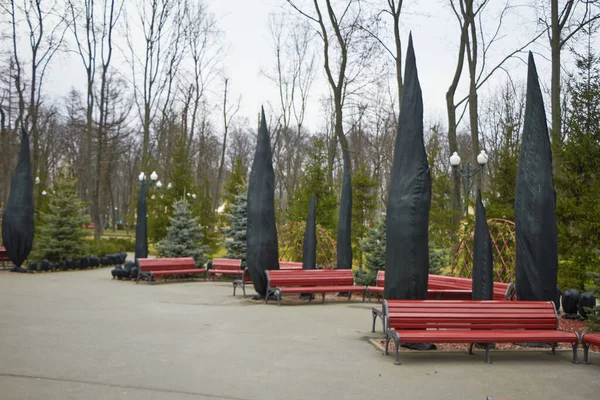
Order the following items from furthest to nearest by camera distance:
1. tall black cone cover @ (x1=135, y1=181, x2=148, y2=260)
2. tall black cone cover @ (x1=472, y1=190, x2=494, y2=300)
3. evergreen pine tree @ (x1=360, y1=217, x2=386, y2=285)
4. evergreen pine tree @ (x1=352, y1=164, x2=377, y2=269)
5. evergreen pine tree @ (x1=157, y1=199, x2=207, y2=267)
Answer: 1. evergreen pine tree @ (x1=352, y1=164, x2=377, y2=269)
2. evergreen pine tree @ (x1=157, y1=199, x2=207, y2=267)
3. tall black cone cover @ (x1=135, y1=181, x2=148, y2=260)
4. evergreen pine tree @ (x1=360, y1=217, x2=386, y2=285)
5. tall black cone cover @ (x1=472, y1=190, x2=494, y2=300)

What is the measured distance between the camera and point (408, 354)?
754 cm

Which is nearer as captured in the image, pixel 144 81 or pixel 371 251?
pixel 371 251

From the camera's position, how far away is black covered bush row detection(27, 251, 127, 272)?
2020 cm

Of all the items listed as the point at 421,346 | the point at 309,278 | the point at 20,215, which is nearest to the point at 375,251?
the point at 309,278

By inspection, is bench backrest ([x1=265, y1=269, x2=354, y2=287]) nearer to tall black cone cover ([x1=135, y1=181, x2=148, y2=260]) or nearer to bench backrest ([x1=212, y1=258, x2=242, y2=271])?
bench backrest ([x1=212, y1=258, x2=242, y2=271])

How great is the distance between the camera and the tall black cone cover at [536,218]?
338 inches

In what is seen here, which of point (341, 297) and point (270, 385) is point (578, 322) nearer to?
point (341, 297)

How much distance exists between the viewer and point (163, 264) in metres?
17.5

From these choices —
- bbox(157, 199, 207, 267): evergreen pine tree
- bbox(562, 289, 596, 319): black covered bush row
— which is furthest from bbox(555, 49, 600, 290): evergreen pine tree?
bbox(157, 199, 207, 267): evergreen pine tree

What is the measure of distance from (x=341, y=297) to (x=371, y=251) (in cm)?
173

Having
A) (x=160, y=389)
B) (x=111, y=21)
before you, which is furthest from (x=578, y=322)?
(x=111, y=21)

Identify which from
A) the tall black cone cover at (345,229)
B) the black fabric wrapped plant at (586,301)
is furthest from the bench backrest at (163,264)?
the black fabric wrapped plant at (586,301)

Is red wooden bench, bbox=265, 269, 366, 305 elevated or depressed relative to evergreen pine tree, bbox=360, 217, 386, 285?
depressed

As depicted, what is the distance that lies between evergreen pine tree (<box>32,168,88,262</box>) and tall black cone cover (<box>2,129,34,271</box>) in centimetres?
93
